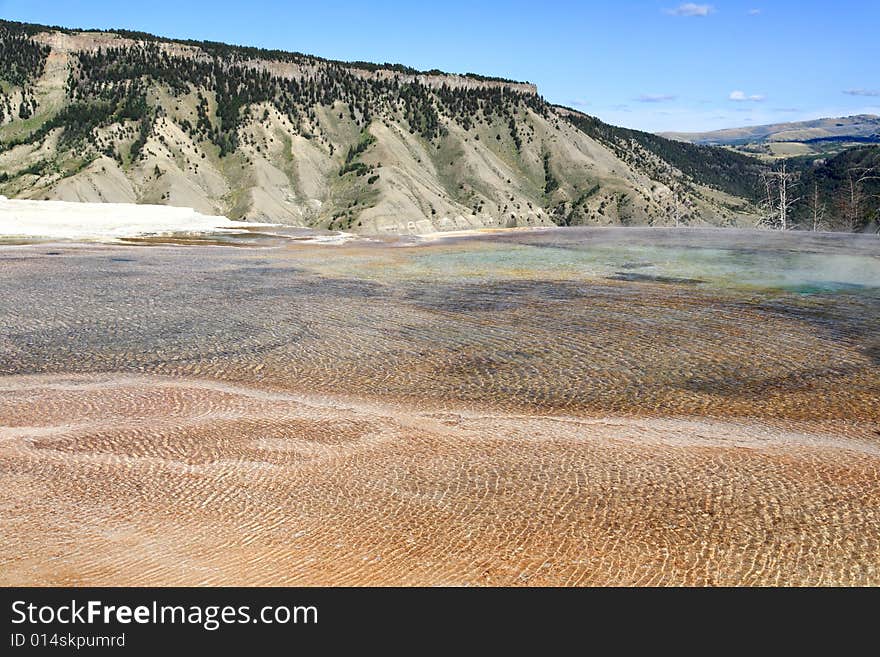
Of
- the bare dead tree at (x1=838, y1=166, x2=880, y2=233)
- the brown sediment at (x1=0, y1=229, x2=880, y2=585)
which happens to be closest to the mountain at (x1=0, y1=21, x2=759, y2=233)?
the bare dead tree at (x1=838, y1=166, x2=880, y2=233)

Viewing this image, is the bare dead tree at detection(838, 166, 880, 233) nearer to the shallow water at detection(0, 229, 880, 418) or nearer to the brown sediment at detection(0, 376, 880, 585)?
the shallow water at detection(0, 229, 880, 418)

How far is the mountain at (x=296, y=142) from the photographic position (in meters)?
83.4

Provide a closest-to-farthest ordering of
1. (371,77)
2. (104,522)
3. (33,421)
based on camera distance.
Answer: (104,522), (33,421), (371,77)

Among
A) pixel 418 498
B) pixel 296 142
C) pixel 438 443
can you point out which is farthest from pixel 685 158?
pixel 418 498

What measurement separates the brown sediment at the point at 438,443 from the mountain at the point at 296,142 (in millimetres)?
63094

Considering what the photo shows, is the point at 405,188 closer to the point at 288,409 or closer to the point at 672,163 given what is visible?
the point at 288,409

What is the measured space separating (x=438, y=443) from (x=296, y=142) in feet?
305

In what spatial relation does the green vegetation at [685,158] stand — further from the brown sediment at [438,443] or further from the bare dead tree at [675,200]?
the brown sediment at [438,443]

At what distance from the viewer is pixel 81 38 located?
10256cm

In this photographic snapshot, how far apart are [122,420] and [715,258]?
81.3ft

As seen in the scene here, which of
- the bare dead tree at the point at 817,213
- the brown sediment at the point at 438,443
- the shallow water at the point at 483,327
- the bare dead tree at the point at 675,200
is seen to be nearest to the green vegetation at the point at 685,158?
the bare dead tree at the point at 675,200

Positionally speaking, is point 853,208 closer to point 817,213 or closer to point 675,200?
point 817,213

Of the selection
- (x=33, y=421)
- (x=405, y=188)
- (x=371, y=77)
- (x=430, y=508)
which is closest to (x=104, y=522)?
(x=430, y=508)

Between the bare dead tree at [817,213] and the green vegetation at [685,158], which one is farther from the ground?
the green vegetation at [685,158]
